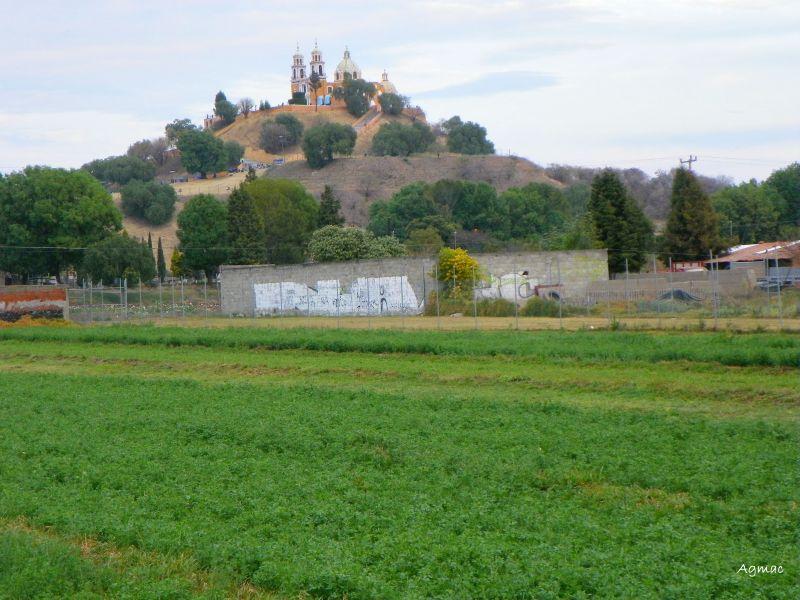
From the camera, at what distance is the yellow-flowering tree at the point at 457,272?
170ft

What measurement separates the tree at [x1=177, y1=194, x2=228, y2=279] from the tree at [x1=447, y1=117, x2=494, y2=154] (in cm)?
9749

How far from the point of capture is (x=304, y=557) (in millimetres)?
9055

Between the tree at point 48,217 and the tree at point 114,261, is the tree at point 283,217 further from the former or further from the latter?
the tree at point 48,217

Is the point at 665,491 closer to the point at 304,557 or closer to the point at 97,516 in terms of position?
the point at 304,557

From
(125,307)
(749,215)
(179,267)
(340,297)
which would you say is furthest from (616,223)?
(179,267)

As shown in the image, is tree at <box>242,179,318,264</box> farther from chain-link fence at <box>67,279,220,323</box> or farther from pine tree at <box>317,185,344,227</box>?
chain-link fence at <box>67,279,220,323</box>

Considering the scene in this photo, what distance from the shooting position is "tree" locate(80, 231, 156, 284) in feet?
248

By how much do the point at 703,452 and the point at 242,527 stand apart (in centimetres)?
680

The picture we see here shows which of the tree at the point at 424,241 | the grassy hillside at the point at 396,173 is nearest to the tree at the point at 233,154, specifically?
the grassy hillside at the point at 396,173

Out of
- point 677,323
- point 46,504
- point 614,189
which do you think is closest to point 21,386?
point 46,504

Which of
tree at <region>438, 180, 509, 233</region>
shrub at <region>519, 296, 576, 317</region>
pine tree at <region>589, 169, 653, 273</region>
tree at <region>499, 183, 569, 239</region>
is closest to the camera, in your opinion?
shrub at <region>519, 296, 576, 317</region>

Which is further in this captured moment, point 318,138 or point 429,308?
point 318,138

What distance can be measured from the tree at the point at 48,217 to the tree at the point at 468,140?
10714 cm

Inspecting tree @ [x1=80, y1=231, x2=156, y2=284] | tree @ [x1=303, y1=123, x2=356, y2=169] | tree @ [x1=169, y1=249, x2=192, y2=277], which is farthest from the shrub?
tree @ [x1=303, y1=123, x2=356, y2=169]
